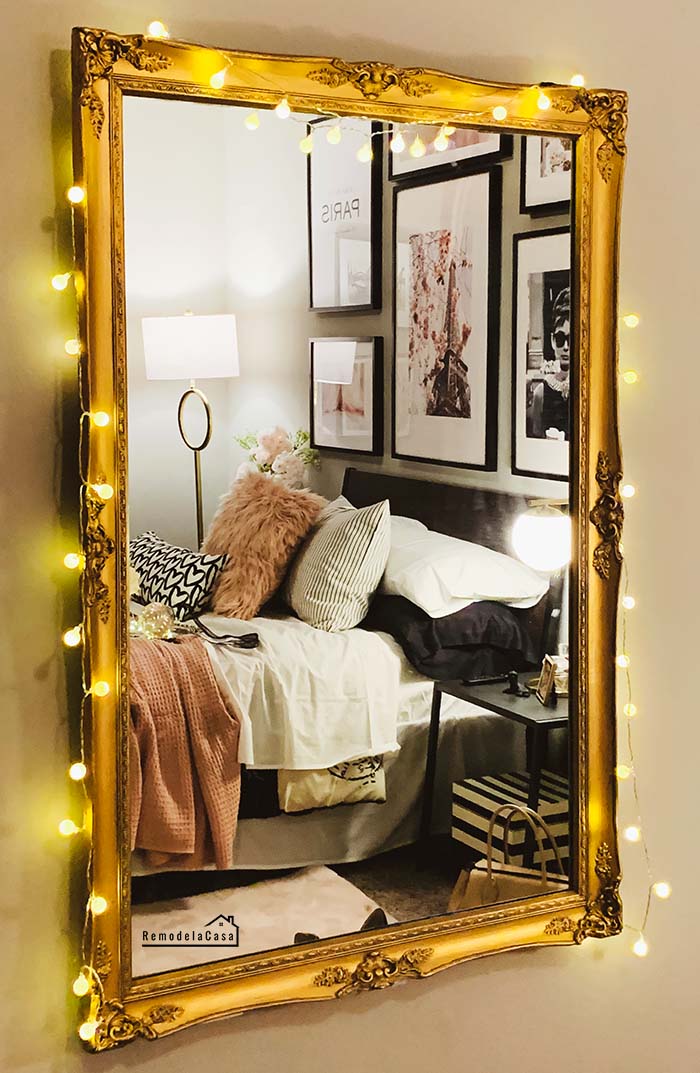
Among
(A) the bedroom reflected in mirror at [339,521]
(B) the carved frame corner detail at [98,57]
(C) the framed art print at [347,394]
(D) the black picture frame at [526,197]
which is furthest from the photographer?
(D) the black picture frame at [526,197]

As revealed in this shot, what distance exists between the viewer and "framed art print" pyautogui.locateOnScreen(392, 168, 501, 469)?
1763mm

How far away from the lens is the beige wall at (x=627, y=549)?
1.57 meters

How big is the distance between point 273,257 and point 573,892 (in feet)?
3.73

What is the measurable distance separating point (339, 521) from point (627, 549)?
1.95 feet

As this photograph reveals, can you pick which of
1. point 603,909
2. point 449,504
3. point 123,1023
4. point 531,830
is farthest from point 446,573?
point 123,1023

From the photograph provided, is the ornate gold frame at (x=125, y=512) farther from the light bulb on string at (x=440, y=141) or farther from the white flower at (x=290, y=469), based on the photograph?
the white flower at (x=290, y=469)

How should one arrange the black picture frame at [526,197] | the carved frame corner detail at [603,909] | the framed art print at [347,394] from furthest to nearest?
1. the carved frame corner detail at [603,909]
2. the black picture frame at [526,197]
3. the framed art print at [347,394]

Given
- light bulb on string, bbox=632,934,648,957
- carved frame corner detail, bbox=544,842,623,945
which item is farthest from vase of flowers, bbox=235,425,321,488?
light bulb on string, bbox=632,934,648,957

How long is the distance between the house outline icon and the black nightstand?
30 cm

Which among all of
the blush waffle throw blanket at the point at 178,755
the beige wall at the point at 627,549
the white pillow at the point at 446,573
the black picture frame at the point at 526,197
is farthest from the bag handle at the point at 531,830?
the black picture frame at the point at 526,197

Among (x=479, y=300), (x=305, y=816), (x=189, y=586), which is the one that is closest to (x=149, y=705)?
(x=189, y=586)

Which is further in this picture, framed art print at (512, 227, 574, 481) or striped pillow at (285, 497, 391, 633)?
framed art print at (512, 227, 574, 481)

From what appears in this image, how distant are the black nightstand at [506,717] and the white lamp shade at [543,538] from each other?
179mm

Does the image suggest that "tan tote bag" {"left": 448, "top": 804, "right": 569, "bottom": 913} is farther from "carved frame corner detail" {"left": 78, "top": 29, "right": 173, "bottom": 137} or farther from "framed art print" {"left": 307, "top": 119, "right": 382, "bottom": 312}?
"carved frame corner detail" {"left": 78, "top": 29, "right": 173, "bottom": 137}
